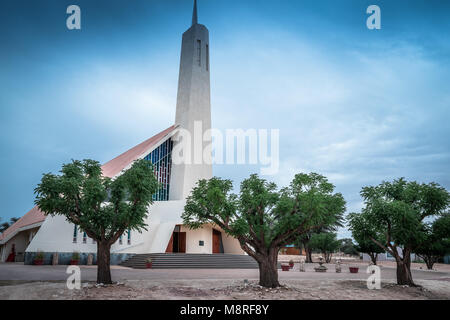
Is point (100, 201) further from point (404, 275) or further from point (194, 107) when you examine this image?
point (194, 107)

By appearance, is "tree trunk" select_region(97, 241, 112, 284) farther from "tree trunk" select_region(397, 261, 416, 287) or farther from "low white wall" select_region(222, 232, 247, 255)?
"low white wall" select_region(222, 232, 247, 255)

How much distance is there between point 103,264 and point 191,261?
42.7ft

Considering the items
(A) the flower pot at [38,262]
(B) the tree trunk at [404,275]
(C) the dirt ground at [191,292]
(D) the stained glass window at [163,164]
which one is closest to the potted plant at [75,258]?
(A) the flower pot at [38,262]

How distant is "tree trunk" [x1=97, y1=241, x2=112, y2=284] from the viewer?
36.6 feet

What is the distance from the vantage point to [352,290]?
41.3 ft

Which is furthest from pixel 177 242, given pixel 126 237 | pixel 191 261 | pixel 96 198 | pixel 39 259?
pixel 96 198

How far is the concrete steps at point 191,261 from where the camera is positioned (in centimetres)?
2258

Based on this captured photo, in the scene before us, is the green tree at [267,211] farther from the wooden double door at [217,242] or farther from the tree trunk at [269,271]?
the wooden double door at [217,242]

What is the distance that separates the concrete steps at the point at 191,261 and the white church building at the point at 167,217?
242cm

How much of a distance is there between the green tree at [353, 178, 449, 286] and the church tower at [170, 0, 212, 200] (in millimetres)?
20018

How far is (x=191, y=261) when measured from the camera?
23547mm

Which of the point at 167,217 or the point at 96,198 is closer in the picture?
the point at 96,198
